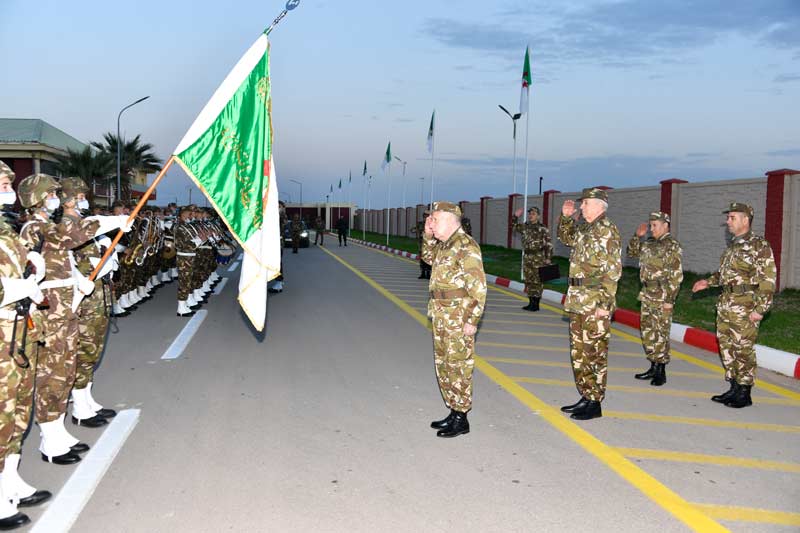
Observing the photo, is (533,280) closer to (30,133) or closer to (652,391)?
(652,391)

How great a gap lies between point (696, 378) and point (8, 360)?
6796 millimetres

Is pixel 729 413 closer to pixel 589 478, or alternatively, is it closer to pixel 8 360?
pixel 589 478

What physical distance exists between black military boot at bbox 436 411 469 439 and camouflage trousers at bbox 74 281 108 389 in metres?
2.85

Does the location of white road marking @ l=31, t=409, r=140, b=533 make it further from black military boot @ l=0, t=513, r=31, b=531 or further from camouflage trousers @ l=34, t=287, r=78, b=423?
camouflage trousers @ l=34, t=287, r=78, b=423

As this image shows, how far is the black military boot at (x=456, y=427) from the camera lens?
17.8 feet

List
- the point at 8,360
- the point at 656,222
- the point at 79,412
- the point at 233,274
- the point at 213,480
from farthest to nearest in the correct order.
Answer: the point at 233,274 < the point at 656,222 < the point at 79,412 < the point at 213,480 < the point at 8,360

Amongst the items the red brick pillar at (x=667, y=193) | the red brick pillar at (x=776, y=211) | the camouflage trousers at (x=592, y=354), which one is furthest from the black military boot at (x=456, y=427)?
the red brick pillar at (x=667, y=193)

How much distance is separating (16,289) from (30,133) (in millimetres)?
49920

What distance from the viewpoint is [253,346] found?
9117 mm

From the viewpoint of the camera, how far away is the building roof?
4516cm

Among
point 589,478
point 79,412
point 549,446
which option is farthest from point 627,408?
point 79,412

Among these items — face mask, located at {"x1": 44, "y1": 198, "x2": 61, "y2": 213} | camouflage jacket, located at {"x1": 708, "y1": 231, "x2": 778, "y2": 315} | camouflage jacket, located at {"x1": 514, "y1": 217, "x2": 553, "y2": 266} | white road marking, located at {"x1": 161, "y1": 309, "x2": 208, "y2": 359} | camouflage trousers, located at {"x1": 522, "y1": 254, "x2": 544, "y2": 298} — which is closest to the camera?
face mask, located at {"x1": 44, "y1": 198, "x2": 61, "y2": 213}

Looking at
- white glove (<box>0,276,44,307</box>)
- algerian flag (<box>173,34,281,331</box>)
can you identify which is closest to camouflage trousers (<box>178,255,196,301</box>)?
algerian flag (<box>173,34,281,331</box>)

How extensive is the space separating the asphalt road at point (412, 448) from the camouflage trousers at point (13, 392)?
0.55 meters
